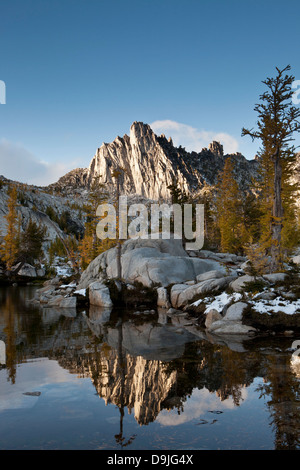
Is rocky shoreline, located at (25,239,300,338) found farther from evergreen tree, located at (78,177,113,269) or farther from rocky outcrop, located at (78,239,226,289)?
evergreen tree, located at (78,177,113,269)

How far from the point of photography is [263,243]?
20.5m

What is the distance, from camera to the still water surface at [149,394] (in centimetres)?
513

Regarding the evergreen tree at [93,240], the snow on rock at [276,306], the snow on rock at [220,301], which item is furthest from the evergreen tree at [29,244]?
the snow on rock at [276,306]

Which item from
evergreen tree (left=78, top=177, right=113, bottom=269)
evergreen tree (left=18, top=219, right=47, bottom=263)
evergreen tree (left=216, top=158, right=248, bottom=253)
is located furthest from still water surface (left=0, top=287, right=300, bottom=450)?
evergreen tree (left=18, top=219, right=47, bottom=263)

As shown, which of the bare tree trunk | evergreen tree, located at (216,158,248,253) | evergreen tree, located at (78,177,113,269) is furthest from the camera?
evergreen tree, located at (216,158,248,253)

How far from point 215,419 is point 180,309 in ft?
47.8

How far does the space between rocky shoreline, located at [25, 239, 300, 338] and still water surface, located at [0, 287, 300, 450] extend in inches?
59.3

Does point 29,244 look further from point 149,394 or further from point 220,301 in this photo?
point 149,394

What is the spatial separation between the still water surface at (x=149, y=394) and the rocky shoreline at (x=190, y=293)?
4.94 feet

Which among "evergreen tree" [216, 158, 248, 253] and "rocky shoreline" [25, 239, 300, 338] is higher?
"evergreen tree" [216, 158, 248, 253]

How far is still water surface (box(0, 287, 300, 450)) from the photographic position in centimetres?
513

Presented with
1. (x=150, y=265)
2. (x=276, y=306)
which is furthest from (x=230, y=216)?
(x=276, y=306)

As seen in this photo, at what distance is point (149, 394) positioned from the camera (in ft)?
22.9
